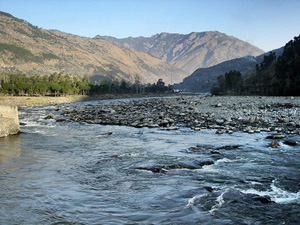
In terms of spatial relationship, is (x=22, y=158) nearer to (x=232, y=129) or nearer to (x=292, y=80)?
(x=232, y=129)

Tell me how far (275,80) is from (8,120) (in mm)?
77961

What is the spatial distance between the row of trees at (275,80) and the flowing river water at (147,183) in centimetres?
6514

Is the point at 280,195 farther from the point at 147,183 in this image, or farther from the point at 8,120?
the point at 8,120

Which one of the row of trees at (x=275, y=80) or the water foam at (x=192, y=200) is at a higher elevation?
the row of trees at (x=275, y=80)

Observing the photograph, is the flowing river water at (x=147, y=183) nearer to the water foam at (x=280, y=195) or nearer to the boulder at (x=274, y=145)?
the water foam at (x=280, y=195)

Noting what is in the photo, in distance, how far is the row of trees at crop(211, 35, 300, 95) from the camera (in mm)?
78575

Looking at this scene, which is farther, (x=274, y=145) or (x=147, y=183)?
(x=274, y=145)

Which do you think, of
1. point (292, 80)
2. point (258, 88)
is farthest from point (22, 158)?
point (258, 88)

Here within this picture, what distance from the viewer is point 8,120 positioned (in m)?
25.2

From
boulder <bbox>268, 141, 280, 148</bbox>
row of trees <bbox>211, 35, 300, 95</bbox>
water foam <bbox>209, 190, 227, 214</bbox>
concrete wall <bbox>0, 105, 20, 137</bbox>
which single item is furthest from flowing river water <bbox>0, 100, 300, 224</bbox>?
row of trees <bbox>211, 35, 300, 95</bbox>

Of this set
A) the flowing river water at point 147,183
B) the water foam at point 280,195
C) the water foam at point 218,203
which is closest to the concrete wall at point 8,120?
the flowing river water at point 147,183

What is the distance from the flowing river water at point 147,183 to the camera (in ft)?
28.6

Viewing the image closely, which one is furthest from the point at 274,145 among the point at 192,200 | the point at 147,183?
the point at 192,200

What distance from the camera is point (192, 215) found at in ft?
28.4
